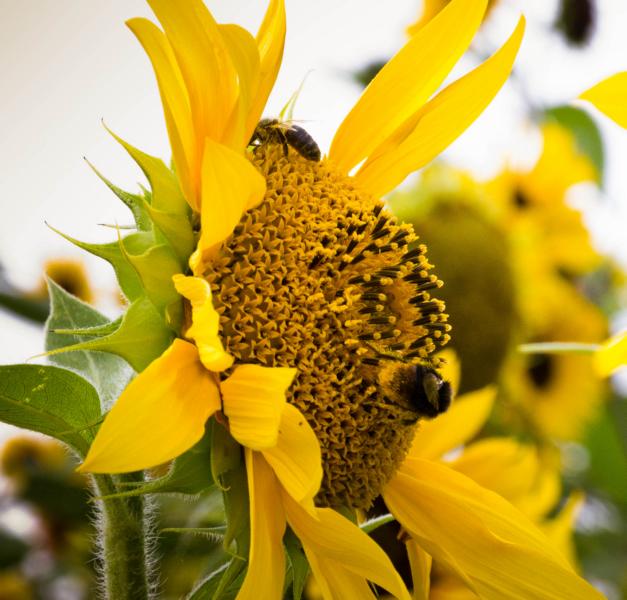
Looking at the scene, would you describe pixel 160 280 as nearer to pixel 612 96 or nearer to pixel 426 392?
pixel 426 392

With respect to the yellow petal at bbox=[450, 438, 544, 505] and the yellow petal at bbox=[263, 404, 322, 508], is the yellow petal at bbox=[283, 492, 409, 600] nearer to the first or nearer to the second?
the yellow petal at bbox=[263, 404, 322, 508]

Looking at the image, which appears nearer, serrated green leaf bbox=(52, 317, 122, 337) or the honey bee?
serrated green leaf bbox=(52, 317, 122, 337)

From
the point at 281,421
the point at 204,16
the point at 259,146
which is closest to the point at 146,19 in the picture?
the point at 204,16

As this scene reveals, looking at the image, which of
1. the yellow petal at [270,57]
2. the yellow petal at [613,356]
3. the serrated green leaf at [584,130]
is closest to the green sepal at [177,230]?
the yellow petal at [270,57]

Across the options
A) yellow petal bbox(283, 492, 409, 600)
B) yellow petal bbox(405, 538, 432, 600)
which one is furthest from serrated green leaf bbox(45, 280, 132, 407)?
yellow petal bbox(405, 538, 432, 600)

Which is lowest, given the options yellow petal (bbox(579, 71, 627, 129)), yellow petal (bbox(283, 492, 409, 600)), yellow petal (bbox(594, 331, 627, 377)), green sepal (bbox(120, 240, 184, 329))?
yellow petal (bbox(283, 492, 409, 600))

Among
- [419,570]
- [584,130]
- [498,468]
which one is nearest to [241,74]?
[419,570]
